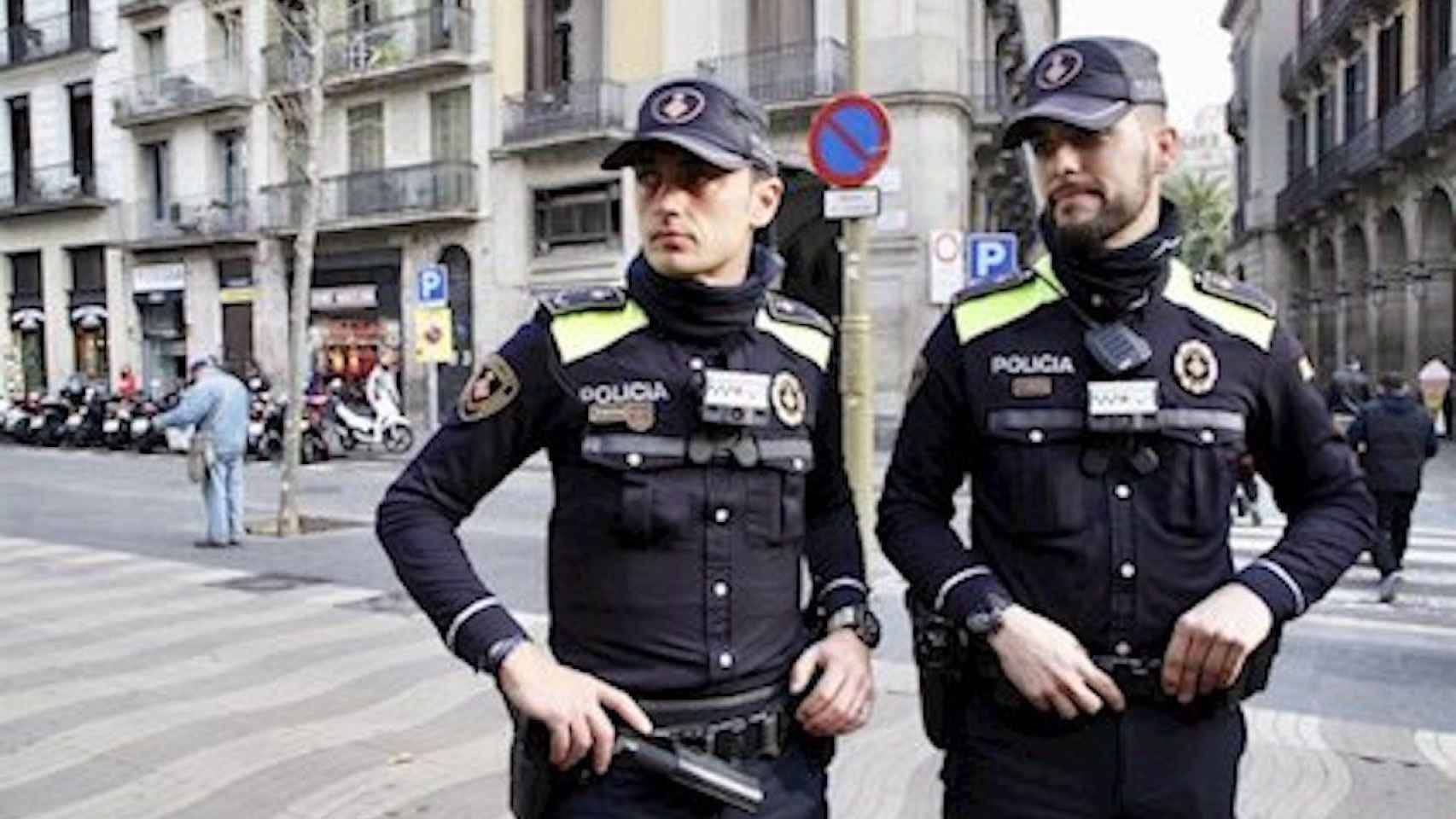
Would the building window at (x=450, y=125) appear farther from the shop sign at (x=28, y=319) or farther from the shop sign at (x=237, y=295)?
the shop sign at (x=28, y=319)

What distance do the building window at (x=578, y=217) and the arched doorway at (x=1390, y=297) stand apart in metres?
16.1

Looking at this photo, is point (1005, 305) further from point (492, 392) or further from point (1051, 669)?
point (492, 392)

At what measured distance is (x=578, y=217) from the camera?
26469mm

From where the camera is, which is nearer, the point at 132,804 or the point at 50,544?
the point at 132,804

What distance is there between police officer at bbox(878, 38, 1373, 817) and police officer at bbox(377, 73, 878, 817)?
29 cm

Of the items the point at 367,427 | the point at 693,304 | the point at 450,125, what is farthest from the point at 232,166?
the point at 693,304

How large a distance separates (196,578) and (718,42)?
1702 centimetres

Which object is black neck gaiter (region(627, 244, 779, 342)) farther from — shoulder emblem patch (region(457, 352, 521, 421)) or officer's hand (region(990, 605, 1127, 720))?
officer's hand (region(990, 605, 1127, 720))

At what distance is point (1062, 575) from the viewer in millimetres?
2244

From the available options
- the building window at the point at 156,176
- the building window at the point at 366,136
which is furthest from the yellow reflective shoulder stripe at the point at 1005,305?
the building window at the point at 156,176

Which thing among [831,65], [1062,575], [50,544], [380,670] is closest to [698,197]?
[1062,575]

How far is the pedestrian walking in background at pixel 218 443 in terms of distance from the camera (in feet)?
38.2

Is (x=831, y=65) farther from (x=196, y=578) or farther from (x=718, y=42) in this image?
(x=196, y=578)

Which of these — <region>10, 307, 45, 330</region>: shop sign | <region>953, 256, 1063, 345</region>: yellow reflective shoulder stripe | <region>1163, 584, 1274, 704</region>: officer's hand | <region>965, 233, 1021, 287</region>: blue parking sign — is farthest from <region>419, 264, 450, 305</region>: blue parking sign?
<region>10, 307, 45, 330</region>: shop sign
